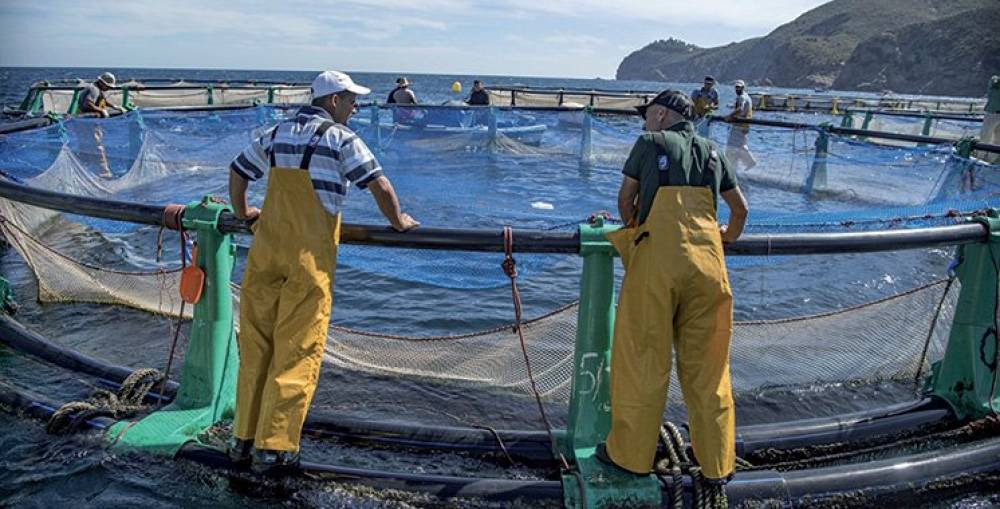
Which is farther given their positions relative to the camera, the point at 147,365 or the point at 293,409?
the point at 147,365

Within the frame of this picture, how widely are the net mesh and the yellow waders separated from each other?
129 cm

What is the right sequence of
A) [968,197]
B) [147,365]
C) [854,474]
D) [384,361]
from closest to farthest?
1. [854,474]
2. [384,361]
3. [147,365]
4. [968,197]

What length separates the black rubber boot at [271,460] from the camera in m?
3.24

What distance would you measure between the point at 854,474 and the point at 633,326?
1.41m

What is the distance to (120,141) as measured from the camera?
1311 cm

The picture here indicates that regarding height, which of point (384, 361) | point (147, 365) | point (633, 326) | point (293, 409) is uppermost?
point (633, 326)

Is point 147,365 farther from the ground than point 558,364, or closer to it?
closer to it

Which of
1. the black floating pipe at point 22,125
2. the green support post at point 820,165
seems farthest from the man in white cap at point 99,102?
the green support post at point 820,165

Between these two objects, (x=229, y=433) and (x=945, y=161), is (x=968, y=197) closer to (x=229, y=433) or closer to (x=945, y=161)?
(x=945, y=161)

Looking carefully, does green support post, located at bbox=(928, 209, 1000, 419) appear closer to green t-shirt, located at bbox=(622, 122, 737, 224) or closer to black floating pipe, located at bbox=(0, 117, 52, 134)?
green t-shirt, located at bbox=(622, 122, 737, 224)

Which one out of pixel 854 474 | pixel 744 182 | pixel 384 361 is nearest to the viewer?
pixel 854 474

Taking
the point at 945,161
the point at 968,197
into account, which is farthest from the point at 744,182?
the point at 968,197

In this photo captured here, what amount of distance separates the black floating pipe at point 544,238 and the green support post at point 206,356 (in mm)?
157

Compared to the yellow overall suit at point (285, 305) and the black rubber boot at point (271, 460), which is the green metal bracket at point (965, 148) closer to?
the yellow overall suit at point (285, 305)
